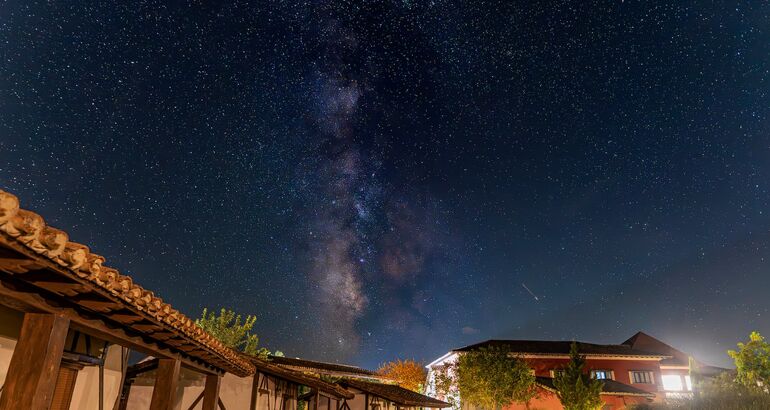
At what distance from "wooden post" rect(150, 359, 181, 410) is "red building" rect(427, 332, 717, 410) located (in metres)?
32.3

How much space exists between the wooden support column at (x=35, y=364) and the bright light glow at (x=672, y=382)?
53.7 m

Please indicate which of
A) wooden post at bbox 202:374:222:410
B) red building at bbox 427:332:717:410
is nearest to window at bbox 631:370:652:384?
red building at bbox 427:332:717:410

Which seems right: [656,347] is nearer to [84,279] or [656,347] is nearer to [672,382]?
[672,382]

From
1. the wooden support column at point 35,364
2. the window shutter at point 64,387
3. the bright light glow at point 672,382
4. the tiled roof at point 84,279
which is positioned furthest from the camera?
the bright light glow at point 672,382

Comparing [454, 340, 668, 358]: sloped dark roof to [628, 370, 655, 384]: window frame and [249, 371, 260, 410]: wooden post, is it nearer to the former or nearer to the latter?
[628, 370, 655, 384]: window frame

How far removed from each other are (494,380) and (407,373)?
112ft

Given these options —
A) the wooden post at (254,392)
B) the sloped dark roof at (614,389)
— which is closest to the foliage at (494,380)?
the sloped dark roof at (614,389)

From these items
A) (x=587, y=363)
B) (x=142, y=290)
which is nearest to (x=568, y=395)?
(x=587, y=363)

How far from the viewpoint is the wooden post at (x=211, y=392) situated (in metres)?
9.64

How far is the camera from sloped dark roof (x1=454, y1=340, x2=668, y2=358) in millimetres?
43000

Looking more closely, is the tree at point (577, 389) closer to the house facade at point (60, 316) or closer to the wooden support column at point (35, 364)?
the house facade at point (60, 316)

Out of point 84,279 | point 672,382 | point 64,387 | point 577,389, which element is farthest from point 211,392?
point 672,382

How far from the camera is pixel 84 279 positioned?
12.4ft

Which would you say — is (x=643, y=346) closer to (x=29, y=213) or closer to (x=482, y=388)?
(x=482, y=388)
